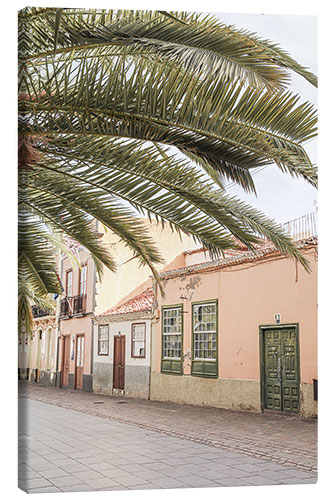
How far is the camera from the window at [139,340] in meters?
5.03

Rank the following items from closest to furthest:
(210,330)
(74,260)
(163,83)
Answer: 1. (163,83)
2. (74,260)
3. (210,330)

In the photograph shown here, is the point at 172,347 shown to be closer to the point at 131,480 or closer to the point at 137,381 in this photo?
the point at 137,381

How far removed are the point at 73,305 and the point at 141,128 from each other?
5.73 feet

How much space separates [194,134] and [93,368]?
2.10 m

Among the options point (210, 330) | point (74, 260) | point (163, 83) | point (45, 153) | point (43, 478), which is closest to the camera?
point (163, 83)

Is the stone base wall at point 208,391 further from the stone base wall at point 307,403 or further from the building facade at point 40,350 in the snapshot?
the building facade at point 40,350

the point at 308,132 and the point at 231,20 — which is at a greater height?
the point at 231,20

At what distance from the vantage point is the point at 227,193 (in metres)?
4.67

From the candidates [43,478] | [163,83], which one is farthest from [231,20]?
[43,478]

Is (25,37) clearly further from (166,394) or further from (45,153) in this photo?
(166,394)

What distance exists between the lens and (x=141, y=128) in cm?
385

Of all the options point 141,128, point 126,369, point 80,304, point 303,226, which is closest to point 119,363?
point 126,369

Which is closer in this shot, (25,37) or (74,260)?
(25,37)

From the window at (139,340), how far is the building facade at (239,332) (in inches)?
3.5
